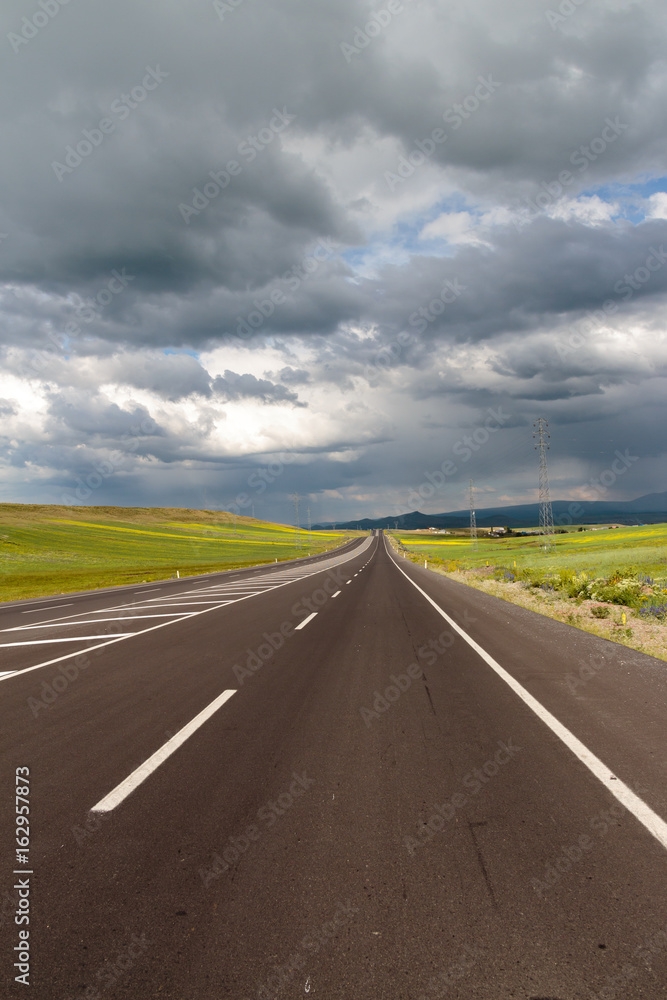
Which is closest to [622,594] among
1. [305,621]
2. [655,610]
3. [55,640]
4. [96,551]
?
[655,610]

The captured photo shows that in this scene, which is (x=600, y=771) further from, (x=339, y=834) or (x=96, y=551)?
(x=96, y=551)

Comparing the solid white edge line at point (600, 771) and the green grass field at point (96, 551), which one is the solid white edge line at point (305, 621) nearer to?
the solid white edge line at point (600, 771)

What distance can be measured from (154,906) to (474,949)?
169cm

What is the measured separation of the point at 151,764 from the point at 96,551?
209 ft

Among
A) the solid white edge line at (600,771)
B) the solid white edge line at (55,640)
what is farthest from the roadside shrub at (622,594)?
the solid white edge line at (55,640)

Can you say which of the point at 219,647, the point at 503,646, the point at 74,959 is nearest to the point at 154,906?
the point at 74,959

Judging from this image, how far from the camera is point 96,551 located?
203ft

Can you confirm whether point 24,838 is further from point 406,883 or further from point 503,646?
point 503,646

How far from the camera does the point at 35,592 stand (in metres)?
28.1

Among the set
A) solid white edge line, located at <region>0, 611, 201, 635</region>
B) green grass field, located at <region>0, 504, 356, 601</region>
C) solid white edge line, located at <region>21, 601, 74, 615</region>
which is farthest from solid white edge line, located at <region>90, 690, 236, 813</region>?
green grass field, located at <region>0, 504, 356, 601</region>

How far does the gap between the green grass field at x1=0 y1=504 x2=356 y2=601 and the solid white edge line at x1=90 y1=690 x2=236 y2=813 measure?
25003 millimetres

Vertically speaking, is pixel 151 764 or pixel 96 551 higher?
pixel 151 764

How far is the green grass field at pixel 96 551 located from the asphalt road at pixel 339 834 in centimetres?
2541

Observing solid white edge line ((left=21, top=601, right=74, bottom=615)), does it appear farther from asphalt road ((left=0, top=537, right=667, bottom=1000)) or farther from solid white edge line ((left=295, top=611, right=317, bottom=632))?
asphalt road ((left=0, top=537, right=667, bottom=1000))
